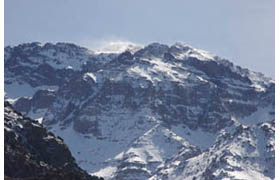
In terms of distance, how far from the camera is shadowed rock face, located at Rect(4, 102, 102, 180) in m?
158

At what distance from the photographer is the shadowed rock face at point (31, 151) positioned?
158500 mm

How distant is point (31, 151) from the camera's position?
181 metres

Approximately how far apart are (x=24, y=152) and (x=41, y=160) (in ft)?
22.6

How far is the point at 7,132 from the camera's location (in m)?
179

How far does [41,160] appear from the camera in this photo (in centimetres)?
17650
